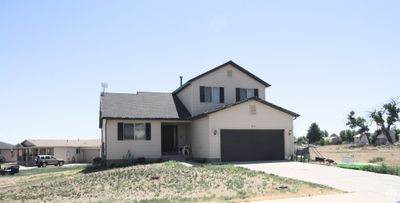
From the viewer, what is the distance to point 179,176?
1852 cm

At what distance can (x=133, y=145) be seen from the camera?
91.1 ft

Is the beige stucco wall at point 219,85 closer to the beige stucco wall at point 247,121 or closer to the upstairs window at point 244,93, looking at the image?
the upstairs window at point 244,93

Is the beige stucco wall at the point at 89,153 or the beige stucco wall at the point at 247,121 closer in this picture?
the beige stucco wall at the point at 247,121

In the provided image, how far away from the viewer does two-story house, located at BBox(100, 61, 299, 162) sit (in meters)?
26.8

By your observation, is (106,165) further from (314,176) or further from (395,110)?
(395,110)

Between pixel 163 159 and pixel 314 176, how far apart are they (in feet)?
39.8

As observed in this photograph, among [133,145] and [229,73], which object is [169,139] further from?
[229,73]

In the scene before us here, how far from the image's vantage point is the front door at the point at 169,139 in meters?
30.1

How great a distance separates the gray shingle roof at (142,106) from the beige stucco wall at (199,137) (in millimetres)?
1094

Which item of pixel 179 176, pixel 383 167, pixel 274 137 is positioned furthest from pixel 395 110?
pixel 179 176

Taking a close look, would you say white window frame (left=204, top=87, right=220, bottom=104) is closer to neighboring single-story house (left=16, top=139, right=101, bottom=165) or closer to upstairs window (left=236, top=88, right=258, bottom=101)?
upstairs window (left=236, top=88, right=258, bottom=101)

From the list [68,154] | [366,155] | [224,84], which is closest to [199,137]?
[224,84]

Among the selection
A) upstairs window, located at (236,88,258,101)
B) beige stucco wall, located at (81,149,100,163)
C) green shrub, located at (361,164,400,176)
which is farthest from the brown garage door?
beige stucco wall, located at (81,149,100,163)

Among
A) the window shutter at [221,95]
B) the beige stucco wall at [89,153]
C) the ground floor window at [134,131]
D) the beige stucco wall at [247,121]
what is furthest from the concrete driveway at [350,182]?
the beige stucco wall at [89,153]
